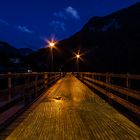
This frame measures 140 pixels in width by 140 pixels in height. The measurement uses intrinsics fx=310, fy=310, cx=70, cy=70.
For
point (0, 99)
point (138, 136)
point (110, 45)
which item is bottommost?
point (138, 136)

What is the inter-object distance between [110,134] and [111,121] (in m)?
1.60

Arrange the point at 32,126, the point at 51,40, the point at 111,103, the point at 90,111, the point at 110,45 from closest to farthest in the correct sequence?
the point at 32,126, the point at 90,111, the point at 111,103, the point at 51,40, the point at 110,45

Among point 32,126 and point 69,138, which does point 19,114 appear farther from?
point 69,138

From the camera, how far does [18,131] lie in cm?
728

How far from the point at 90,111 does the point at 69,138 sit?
4036 mm

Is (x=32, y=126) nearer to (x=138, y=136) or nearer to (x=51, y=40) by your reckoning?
(x=138, y=136)

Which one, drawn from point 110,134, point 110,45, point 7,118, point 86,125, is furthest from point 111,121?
point 110,45

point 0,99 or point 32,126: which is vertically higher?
point 0,99

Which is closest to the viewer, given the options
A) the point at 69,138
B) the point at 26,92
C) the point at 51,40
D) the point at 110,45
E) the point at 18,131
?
the point at 69,138

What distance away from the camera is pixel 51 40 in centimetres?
4247

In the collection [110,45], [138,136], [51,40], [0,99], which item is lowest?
[138,136]

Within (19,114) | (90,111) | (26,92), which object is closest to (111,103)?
(90,111)

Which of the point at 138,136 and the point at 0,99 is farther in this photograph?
the point at 0,99

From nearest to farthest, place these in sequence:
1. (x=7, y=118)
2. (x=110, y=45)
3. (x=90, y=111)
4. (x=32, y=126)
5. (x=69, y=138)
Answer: (x=69, y=138) → (x=32, y=126) → (x=7, y=118) → (x=90, y=111) → (x=110, y=45)
